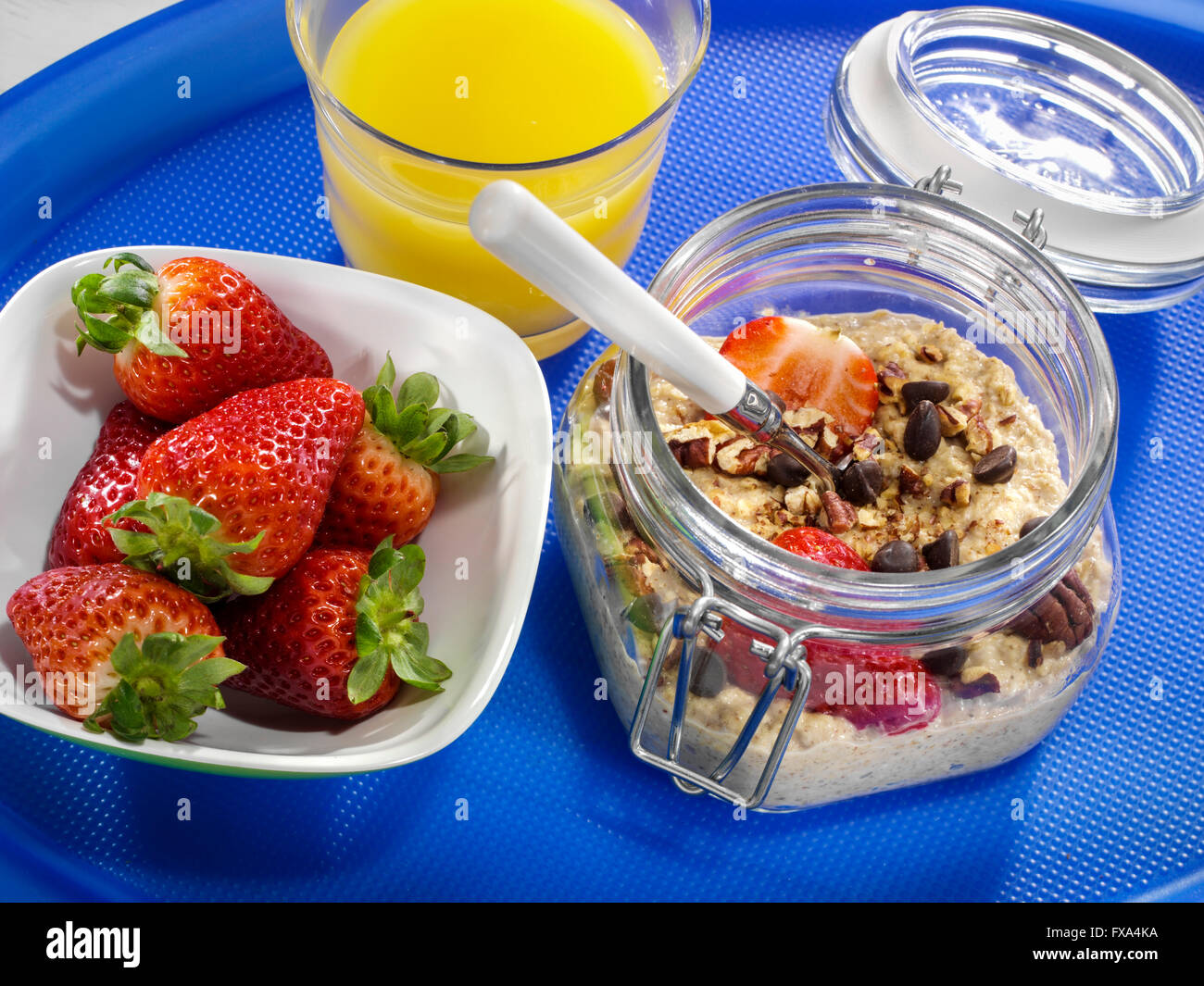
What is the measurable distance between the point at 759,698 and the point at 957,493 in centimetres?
25

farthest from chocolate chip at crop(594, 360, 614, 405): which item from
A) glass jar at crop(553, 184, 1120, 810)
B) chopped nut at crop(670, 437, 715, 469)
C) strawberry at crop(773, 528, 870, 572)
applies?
strawberry at crop(773, 528, 870, 572)

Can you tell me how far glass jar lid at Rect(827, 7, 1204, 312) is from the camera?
1214 mm

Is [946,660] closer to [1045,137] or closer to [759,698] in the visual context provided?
[759,698]

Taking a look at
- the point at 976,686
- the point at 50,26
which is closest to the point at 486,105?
the point at 976,686

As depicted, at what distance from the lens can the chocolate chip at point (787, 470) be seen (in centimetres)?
96

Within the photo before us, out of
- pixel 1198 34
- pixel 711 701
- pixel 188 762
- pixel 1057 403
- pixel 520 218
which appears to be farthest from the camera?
pixel 1198 34

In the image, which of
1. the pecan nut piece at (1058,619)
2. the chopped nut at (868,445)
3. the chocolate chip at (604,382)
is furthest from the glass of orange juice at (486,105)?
the pecan nut piece at (1058,619)

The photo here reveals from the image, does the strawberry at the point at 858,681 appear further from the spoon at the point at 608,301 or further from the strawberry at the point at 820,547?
the spoon at the point at 608,301

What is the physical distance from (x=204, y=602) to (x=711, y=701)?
16.4 inches

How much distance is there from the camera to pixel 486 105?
3.65 ft

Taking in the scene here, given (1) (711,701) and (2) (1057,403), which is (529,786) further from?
(2) (1057,403)

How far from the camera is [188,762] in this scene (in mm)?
826
